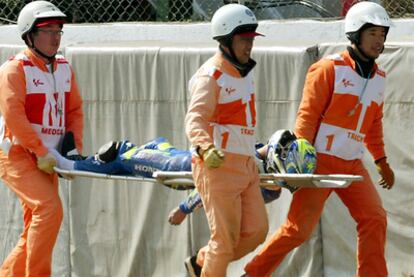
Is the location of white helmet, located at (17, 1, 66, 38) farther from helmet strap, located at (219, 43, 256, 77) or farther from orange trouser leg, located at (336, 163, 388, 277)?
orange trouser leg, located at (336, 163, 388, 277)

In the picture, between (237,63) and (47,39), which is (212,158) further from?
(47,39)

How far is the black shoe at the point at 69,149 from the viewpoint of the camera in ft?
29.9

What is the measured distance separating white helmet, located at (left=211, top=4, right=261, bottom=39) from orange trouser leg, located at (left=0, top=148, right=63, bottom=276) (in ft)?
5.24

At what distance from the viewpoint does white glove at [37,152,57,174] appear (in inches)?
348

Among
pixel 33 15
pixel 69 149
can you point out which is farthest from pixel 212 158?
pixel 33 15

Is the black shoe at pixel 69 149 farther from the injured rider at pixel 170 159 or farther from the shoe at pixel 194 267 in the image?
the shoe at pixel 194 267

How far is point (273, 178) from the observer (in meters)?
8.36

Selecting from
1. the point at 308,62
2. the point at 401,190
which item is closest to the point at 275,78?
the point at 308,62

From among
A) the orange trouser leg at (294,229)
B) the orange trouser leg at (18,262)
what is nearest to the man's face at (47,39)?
the orange trouser leg at (18,262)

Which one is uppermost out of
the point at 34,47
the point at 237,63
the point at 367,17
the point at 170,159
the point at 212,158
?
the point at 367,17

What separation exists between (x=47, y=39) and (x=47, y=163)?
0.89 meters

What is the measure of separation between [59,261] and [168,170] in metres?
2.50

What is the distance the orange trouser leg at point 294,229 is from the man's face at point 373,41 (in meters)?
0.97

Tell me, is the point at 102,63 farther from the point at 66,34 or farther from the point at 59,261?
the point at 59,261
